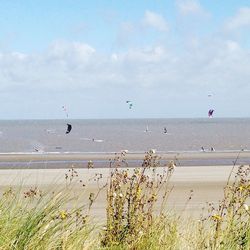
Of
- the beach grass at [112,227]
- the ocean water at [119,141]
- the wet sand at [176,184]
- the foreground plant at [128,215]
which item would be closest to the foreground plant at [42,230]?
the beach grass at [112,227]

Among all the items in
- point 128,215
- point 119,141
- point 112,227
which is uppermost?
point 128,215

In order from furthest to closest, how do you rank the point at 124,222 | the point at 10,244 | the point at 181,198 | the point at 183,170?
the point at 183,170 → the point at 181,198 → the point at 124,222 → the point at 10,244

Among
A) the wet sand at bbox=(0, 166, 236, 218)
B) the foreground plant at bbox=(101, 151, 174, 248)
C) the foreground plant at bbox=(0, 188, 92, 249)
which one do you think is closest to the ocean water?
the wet sand at bbox=(0, 166, 236, 218)

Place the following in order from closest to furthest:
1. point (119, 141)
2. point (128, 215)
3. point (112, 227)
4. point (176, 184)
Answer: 1. point (112, 227)
2. point (128, 215)
3. point (176, 184)
4. point (119, 141)

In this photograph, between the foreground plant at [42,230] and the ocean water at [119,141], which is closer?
the foreground plant at [42,230]

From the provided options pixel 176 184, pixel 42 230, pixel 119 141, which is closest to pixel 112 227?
pixel 42 230

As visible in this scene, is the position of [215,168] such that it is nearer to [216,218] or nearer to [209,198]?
[209,198]

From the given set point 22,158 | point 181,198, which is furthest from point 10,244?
point 22,158

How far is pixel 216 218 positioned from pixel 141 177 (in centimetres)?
90

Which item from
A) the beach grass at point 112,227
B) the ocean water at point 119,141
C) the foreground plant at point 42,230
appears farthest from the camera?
the ocean water at point 119,141

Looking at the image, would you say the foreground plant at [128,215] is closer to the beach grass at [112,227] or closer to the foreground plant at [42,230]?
the beach grass at [112,227]

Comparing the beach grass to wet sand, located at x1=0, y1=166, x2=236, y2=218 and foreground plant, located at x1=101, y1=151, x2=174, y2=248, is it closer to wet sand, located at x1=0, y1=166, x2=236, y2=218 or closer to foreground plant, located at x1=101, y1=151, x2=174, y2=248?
foreground plant, located at x1=101, y1=151, x2=174, y2=248

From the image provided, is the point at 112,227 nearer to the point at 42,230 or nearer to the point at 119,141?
the point at 42,230

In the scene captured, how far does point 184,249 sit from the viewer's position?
6.82m
